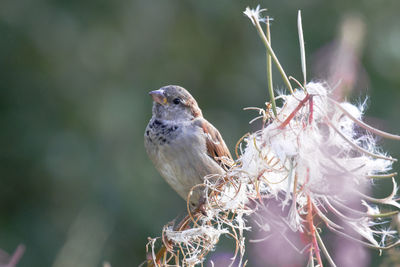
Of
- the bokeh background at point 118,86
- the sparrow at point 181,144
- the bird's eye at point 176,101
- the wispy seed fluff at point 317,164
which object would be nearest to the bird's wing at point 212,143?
the sparrow at point 181,144

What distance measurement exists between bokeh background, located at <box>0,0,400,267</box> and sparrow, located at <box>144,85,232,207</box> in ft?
7.39

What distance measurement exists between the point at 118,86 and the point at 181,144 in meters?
3.02

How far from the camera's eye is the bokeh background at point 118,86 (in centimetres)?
549

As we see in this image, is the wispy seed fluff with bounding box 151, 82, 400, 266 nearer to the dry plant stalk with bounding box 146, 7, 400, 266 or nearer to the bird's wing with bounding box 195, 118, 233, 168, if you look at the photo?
the dry plant stalk with bounding box 146, 7, 400, 266

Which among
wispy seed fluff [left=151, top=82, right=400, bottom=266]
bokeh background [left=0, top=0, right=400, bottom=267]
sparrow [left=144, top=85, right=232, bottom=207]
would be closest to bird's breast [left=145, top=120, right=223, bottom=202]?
sparrow [left=144, top=85, right=232, bottom=207]

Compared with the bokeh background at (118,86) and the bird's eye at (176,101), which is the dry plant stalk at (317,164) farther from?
the bokeh background at (118,86)

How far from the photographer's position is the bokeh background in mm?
5492

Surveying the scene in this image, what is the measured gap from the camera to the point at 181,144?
3002 millimetres

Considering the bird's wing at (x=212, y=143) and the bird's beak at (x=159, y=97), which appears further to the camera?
the bird's beak at (x=159, y=97)

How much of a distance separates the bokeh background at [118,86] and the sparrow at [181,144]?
2.25m

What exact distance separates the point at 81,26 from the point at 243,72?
173 cm

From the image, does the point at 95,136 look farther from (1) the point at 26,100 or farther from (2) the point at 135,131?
(1) the point at 26,100

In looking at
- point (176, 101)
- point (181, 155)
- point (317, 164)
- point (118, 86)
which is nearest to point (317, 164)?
point (317, 164)

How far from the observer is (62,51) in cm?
600
